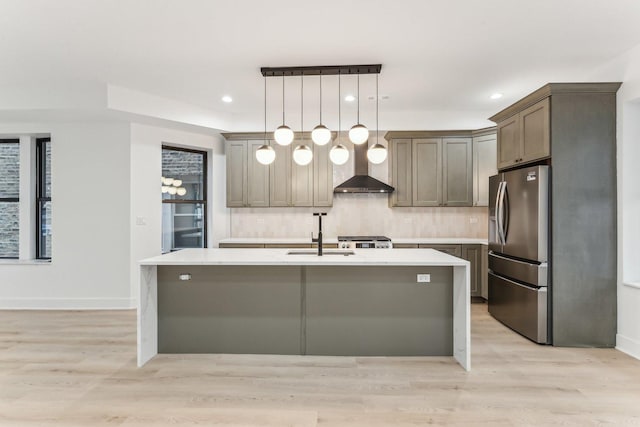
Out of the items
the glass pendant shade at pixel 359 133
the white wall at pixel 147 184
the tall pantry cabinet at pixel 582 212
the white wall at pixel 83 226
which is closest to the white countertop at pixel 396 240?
the white wall at pixel 147 184

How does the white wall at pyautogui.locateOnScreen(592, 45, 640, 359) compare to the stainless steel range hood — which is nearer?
the white wall at pyautogui.locateOnScreen(592, 45, 640, 359)

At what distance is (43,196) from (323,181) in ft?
12.7

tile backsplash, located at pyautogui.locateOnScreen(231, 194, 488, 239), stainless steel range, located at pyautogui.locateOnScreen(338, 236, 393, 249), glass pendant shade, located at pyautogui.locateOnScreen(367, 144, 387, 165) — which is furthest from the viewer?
tile backsplash, located at pyautogui.locateOnScreen(231, 194, 488, 239)

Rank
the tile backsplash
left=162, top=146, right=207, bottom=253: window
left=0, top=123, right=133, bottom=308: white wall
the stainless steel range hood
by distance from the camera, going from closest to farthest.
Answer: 1. left=0, top=123, right=133, bottom=308: white wall
2. the stainless steel range hood
3. left=162, top=146, right=207, bottom=253: window
4. the tile backsplash

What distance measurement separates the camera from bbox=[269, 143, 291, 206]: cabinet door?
523 centimetres

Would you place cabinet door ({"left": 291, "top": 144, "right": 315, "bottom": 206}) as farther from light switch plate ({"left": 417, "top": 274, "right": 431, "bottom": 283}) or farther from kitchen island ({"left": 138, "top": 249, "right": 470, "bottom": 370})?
light switch plate ({"left": 417, "top": 274, "right": 431, "bottom": 283})

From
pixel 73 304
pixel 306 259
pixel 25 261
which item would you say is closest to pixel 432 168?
pixel 306 259

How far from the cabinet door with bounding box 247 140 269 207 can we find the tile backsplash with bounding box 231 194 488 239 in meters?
0.36

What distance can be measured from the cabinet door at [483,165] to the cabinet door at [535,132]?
1229 millimetres

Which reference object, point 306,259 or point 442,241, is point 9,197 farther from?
point 442,241

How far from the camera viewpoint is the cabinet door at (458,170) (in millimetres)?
5090

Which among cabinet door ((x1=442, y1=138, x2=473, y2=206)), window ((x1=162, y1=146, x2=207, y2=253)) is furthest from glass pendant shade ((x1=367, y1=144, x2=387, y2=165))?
window ((x1=162, y1=146, x2=207, y2=253))

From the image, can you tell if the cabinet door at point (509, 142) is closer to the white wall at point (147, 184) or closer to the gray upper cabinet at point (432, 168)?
the gray upper cabinet at point (432, 168)

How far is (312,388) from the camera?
2.54 meters
